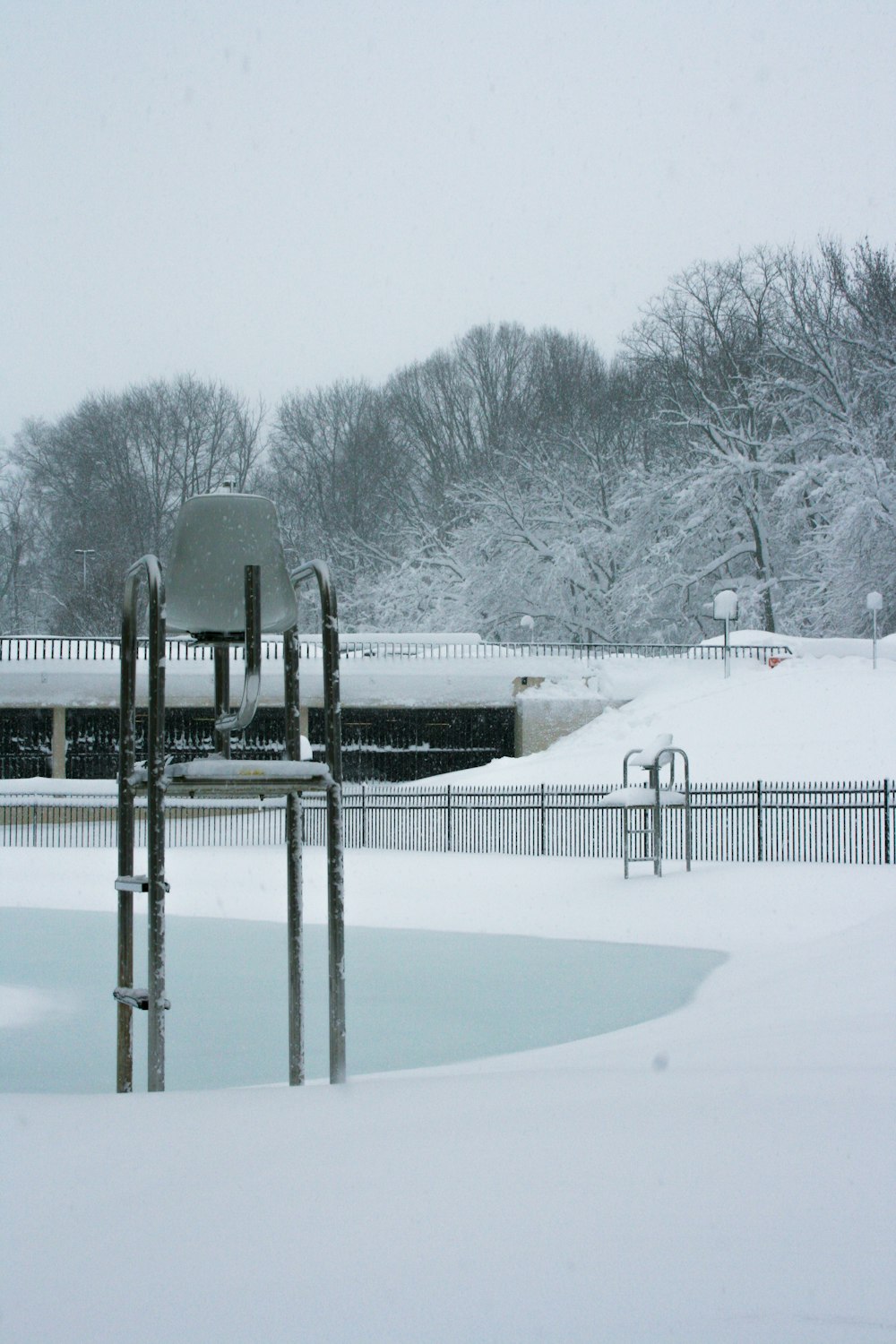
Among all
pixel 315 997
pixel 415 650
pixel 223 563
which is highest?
pixel 415 650

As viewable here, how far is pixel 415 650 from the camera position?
35.4 meters

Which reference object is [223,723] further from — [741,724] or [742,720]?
[742,720]

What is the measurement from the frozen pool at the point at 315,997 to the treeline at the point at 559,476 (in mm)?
25920

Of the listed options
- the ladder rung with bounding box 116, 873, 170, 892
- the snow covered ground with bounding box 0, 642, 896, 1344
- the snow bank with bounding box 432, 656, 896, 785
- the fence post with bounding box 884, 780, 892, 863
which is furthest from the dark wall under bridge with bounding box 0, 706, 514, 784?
the snow covered ground with bounding box 0, 642, 896, 1344

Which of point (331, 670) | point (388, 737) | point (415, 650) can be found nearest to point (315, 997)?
point (331, 670)

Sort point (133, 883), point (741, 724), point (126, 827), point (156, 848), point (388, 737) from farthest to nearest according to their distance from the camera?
point (388, 737) < point (741, 724) < point (126, 827) < point (133, 883) < point (156, 848)

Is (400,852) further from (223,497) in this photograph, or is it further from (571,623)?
(571,623)

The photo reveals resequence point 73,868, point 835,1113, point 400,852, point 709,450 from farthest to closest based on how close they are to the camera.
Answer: point 709,450 < point 400,852 < point 73,868 < point 835,1113

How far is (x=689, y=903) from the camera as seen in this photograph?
14367mm

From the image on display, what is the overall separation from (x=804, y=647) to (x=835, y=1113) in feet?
99.5

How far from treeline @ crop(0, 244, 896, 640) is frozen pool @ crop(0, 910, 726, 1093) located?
2592cm

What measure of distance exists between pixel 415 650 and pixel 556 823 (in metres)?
15.3

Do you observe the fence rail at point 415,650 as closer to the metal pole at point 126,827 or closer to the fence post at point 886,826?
the fence post at point 886,826

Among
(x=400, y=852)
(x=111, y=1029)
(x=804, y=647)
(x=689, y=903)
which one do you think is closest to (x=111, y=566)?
(x=804, y=647)
